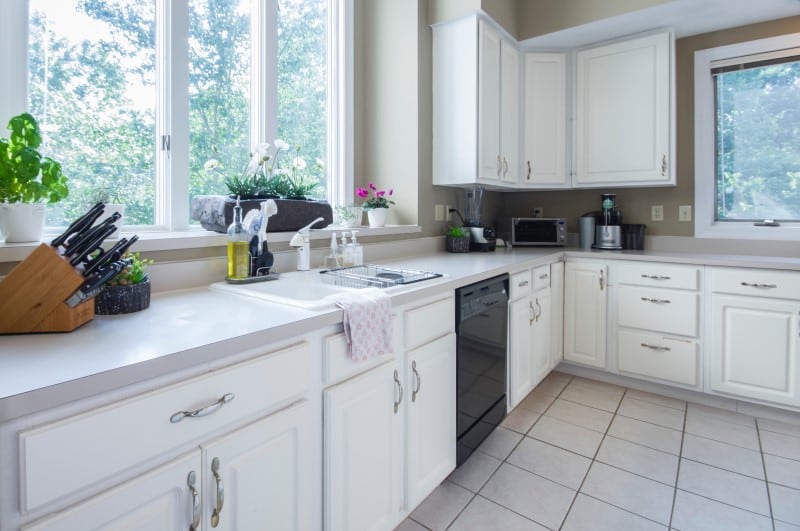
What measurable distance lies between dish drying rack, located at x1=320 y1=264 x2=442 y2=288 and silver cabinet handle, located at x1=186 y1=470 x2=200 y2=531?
2.71 feet

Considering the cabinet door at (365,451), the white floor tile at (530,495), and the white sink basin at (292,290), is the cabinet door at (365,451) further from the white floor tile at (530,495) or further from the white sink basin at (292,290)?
the white floor tile at (530,495)

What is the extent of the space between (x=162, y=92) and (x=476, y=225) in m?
1.96

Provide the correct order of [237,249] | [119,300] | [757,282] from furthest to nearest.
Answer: [757,282] < [237,249] < [119,300]

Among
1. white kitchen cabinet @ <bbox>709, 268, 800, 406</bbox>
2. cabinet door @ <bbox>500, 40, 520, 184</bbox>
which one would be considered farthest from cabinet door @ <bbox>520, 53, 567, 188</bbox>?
white kitchen cabinet @ <bbox>709, 268, 800, 406</bbox>

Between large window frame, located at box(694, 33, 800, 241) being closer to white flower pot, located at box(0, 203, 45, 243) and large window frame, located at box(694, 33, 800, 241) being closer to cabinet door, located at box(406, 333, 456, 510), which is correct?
cabinet door, located at box(406, 333, 456, 510)

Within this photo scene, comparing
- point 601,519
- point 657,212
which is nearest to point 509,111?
point 657,212

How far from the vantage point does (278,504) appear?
1040 mm

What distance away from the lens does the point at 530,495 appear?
1.75 meters

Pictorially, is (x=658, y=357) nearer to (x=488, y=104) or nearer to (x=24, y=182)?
(x=488, y=104)

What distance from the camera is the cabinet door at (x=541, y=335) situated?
2531mm

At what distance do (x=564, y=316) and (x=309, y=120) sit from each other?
2082mm

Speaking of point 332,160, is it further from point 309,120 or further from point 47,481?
point 47,481

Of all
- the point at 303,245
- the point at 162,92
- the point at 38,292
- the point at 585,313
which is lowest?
the point at 585,313

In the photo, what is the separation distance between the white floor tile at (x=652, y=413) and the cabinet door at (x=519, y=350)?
1.92ft
